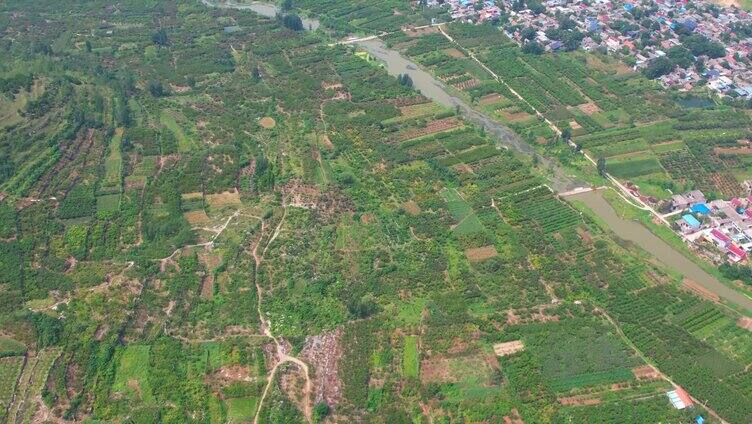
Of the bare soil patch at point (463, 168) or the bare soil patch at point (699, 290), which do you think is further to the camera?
the bare soil patch at point (463, 168)

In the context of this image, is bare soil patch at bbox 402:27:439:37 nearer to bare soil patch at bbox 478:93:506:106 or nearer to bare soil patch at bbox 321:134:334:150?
bare soil patch at bbox 478:93:506:106

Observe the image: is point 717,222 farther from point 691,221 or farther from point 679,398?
point 679,398

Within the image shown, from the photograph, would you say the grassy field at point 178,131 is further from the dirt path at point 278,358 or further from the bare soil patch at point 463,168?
the bare soil patch at point 463,168

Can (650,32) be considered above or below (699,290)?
above

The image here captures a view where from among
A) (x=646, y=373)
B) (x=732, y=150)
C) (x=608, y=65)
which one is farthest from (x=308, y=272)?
(x=608, y=65)

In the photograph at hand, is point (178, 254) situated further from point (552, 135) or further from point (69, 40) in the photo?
point (69, 40)

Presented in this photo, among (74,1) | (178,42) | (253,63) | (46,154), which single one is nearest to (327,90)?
(253,63)

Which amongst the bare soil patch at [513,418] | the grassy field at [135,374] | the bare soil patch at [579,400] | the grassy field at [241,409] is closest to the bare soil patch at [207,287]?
the grassy field at [135,374]
